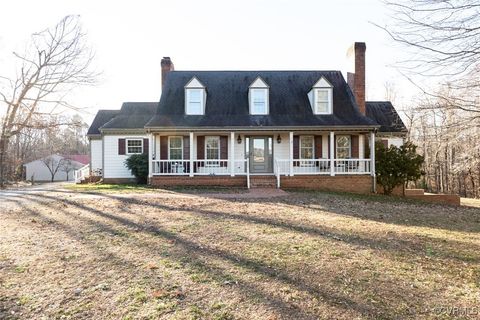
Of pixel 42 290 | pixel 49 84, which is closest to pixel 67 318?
pixel 42 290

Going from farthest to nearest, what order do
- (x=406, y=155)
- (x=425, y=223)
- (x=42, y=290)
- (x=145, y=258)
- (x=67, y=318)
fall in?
(x=406, y=155) → (x=425, y=223) → (x=145, y=258) → (x=42, y=290) → (x=67, y=318)

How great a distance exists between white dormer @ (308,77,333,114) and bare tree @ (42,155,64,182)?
41203 millimetres

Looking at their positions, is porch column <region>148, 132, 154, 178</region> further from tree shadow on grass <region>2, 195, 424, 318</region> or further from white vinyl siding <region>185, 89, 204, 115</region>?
tree shadow on grass <region>2, 195, 424, 318</region>

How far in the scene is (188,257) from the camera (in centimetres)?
538

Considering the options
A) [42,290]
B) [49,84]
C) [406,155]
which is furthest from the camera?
[49,84]

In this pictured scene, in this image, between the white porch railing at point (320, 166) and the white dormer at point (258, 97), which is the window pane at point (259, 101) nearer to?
the white dormer at point (258, 97)

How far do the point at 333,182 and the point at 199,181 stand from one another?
705cm

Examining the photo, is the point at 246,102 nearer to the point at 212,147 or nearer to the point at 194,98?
the point at 194,98

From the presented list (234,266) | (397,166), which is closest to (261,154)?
(397,166)

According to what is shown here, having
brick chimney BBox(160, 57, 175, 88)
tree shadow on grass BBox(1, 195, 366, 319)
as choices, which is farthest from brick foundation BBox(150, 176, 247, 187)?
tree shadow on grass BBox(1, 195, 366, 319)

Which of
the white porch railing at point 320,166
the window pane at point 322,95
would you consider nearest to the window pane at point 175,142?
the white porch railing at point 320,166

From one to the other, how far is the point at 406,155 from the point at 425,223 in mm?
8034

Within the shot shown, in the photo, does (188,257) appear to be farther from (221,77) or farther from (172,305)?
(221,77)

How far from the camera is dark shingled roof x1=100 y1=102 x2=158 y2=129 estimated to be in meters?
21.2
